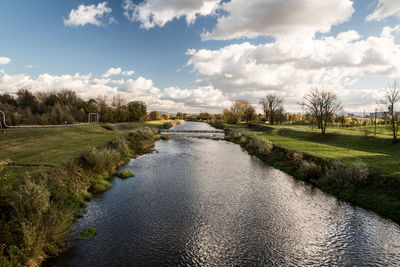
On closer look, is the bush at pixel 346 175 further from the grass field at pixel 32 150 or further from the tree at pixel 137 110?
the tree at pixel 137 110

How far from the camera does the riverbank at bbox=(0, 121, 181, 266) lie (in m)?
8.32

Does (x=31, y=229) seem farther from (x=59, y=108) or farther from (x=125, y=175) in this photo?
(x=59, y=108)

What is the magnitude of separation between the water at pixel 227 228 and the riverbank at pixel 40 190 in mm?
1025

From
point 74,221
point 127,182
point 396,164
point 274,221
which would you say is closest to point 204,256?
point 274,221

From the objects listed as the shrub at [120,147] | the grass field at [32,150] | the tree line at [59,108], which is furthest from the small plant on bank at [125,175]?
the tree line at [59,108]

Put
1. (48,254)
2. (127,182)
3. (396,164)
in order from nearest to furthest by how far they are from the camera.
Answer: (48,254)
(396,164)
(127,182)

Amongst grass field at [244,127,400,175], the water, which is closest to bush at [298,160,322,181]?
the water

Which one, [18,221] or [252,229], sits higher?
[18,221]

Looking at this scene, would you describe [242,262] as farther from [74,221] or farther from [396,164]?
[396,164]

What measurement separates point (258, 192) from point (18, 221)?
16132 mm

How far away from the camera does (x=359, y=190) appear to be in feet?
52.6

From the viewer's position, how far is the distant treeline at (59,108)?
195 ft

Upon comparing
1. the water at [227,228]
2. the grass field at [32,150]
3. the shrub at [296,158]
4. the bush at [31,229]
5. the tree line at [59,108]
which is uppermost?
the tree line at [59,108]

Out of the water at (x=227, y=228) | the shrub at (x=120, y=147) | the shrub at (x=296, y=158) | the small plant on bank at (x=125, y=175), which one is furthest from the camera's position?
the shrub at (x=120, y=147)
